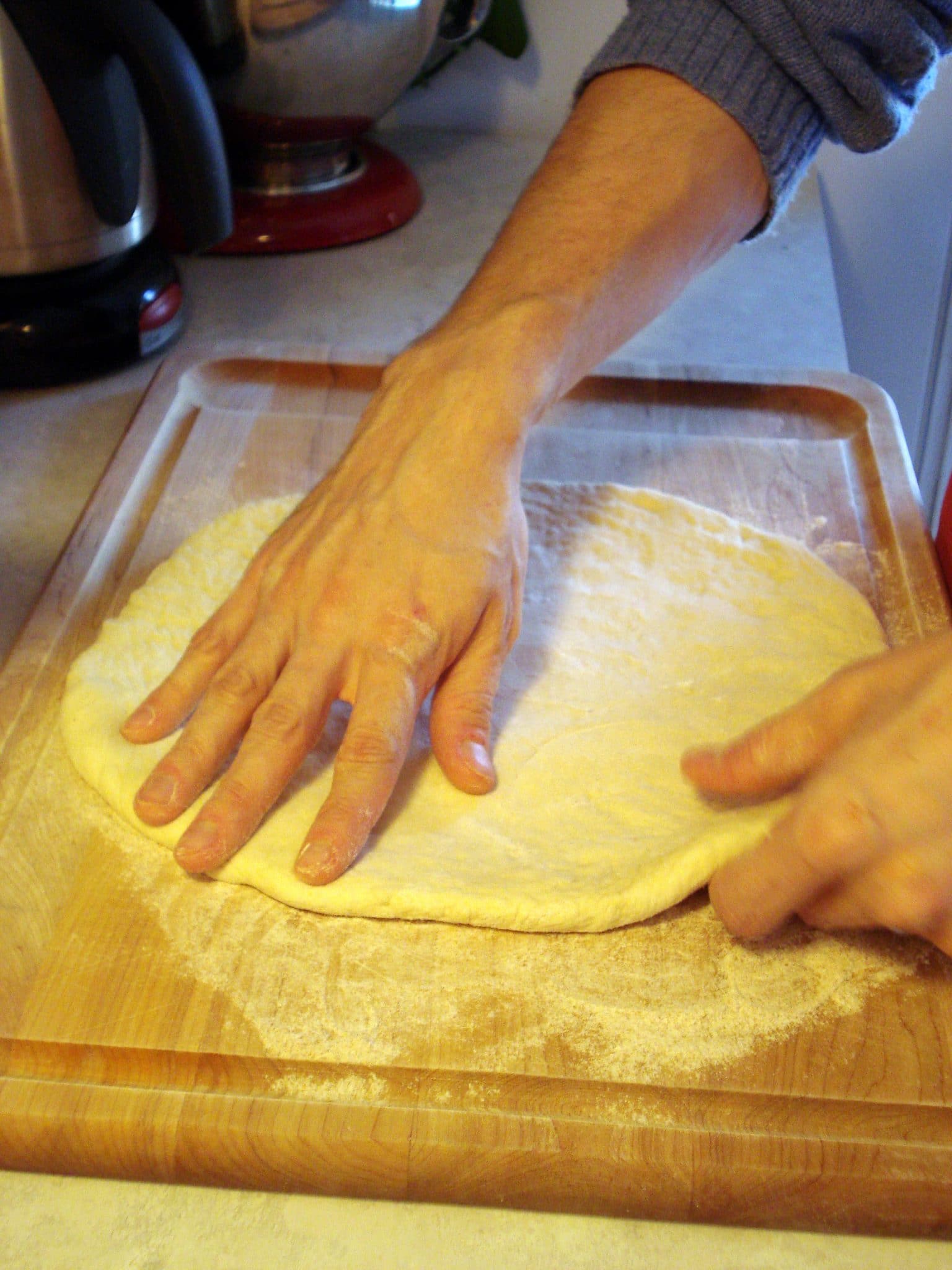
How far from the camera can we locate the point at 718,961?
0.96 meters

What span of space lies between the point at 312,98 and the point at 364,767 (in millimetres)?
1224

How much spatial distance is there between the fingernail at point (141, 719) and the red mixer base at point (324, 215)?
114cm

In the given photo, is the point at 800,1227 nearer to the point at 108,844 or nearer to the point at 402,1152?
the point at 402,1152

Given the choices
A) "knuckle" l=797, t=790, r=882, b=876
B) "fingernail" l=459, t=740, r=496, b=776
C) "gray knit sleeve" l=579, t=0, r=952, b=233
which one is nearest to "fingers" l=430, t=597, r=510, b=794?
"fingernail" l=459, t=740, r=496, b=776

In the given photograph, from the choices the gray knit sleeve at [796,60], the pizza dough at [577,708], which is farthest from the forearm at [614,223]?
the pizza dough at [577,708]

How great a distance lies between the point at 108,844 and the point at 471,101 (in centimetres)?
188

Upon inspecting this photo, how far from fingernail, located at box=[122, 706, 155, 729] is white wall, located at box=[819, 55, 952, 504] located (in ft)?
5.53

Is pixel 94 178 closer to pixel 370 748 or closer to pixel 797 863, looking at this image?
pixel 370 748

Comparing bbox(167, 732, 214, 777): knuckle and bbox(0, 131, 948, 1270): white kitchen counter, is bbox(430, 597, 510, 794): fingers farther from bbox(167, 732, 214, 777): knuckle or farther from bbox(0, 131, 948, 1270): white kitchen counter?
bbox(0, 131, 948, 1270): white kitchen counter

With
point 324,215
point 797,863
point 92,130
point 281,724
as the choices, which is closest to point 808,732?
point 797,863

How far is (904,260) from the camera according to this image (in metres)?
2.25

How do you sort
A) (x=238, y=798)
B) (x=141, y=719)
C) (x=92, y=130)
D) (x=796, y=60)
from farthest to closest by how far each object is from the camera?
(x=92, y=130) → (x=796, y=60) → (x=141, y=719) → (x=238, y=798)

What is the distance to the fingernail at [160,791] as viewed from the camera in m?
1.01

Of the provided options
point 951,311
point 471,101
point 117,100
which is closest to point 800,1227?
point 117,100
